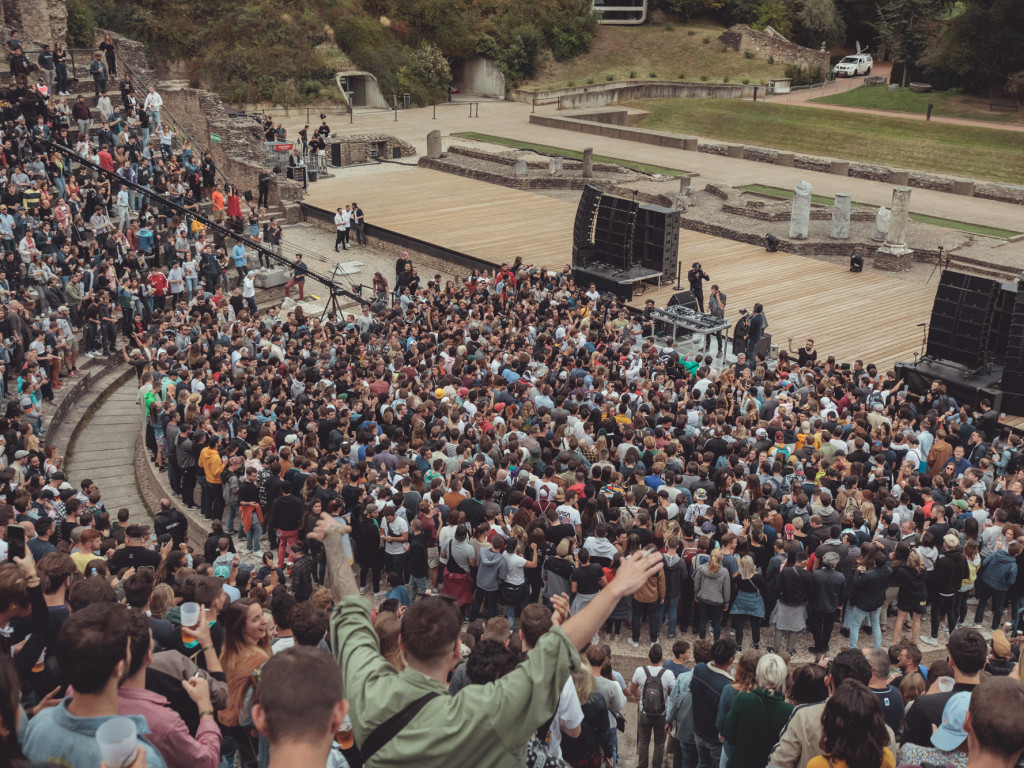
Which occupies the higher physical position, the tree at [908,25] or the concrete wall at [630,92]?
the tree at [908,25]

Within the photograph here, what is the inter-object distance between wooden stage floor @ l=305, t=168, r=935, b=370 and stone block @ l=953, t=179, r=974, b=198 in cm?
1041

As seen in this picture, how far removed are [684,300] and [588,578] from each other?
12182mm

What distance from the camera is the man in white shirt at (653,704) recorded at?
25.8 ft

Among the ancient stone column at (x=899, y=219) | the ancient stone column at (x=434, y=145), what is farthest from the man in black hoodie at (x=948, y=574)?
the ancient stone column at (x=434, y=145)


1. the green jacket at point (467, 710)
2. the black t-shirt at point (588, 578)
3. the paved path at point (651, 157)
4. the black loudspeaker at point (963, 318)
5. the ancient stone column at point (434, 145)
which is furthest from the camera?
the ancient stone column at point (434, 145)

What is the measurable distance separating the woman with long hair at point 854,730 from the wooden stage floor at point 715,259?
15744mm

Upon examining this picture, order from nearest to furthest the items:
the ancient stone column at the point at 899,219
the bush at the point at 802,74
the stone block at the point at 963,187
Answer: the ancient stone column at the point at 899,219, the stone block at the point at 963,187, the bush at the point at 802,74

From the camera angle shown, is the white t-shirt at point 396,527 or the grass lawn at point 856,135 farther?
the grass lawn at point 856,135

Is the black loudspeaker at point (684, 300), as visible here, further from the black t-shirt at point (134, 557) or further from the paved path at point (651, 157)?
the black t-shirt at point (134, 557)

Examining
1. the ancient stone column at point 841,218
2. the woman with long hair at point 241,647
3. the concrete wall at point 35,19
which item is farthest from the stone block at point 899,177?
the woman with long hair at point 241,647

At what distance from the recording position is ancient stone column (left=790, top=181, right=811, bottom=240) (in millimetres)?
26625

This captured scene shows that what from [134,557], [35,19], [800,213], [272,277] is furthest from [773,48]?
[134,557]

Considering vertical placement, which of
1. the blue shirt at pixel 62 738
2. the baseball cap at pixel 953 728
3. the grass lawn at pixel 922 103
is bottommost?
the baseball cap at pixel 953 728

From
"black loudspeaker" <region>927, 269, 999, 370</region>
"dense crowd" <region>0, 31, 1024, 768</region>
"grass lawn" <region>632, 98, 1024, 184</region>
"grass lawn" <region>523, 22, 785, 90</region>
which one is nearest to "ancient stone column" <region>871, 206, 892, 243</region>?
"dense crowd" <region>0, 31, 1024, 768</region>
